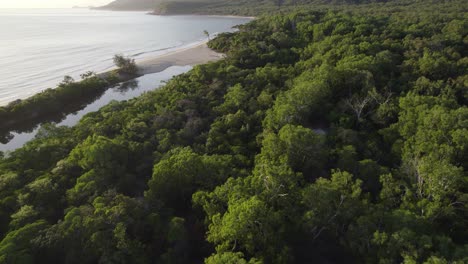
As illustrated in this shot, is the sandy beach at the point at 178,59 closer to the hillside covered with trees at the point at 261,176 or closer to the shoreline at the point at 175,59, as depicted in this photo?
the shoreline at the point at 175,59

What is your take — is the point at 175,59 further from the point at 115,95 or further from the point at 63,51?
the point at 63,51

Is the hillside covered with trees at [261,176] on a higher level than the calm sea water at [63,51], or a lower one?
lower

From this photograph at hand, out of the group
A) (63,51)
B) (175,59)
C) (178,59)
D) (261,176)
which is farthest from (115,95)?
(261,176)

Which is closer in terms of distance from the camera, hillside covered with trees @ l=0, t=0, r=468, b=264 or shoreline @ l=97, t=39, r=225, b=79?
hillside covered with trees @ l=0, t=0, r=468, b=264

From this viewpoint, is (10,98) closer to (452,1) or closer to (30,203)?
(30,203)

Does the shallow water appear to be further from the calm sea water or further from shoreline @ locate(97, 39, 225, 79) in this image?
the calm sea water

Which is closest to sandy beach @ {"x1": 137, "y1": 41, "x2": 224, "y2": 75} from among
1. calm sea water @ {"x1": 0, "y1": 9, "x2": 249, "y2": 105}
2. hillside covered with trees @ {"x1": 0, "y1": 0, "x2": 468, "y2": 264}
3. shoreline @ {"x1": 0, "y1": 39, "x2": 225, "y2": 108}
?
shoreline @ {"x1": 0, "y1": 39, "x2": 225, "y2": 108}

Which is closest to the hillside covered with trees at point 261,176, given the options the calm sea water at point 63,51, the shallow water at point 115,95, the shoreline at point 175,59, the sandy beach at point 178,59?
the shallow water at point 115,95
